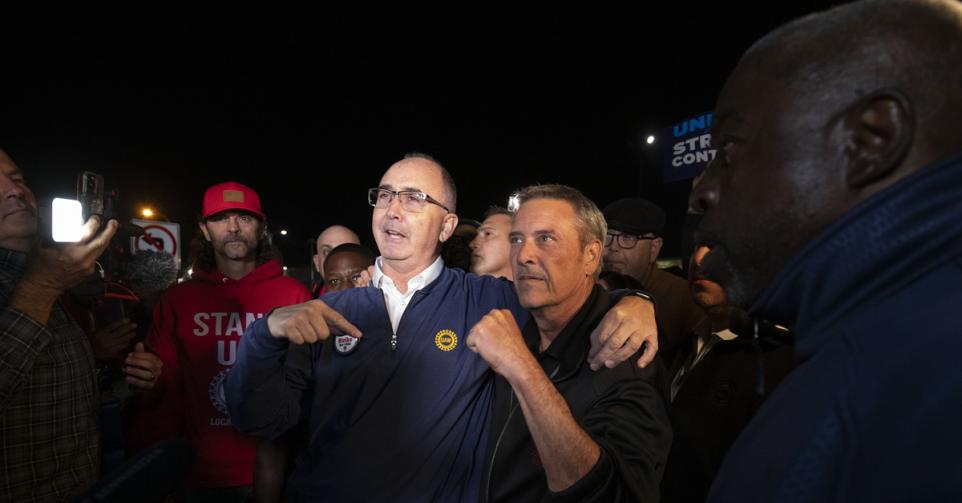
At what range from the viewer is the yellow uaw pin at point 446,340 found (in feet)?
7.84

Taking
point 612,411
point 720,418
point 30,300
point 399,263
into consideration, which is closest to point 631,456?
point 612,411

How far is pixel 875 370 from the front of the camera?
69 centimetres

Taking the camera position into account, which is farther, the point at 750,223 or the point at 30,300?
the point at 30,300

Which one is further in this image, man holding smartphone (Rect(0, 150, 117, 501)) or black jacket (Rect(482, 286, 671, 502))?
man holding smartphone (Rect(0, 150, 117, 501))

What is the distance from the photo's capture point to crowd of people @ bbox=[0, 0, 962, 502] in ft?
2.39

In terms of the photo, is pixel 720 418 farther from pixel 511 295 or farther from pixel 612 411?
pixel 511 295

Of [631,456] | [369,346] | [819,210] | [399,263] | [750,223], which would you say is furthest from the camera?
[399,263]

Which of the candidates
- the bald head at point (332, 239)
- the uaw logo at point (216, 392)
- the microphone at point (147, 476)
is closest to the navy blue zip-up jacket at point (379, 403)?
the microphone at point (147, 476)

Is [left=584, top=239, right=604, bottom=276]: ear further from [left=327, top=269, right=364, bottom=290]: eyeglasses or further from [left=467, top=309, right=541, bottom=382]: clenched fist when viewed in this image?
[left=327, top=269, right=364, bottom=290]: eyeglasses

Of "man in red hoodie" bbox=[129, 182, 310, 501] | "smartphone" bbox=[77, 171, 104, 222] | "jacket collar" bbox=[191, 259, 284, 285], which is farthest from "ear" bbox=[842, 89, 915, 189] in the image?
"jacket collar" bbox=[191, 259, 284, 285]

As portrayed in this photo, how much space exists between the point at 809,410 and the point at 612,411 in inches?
45.2

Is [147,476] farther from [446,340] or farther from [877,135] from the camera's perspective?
[877,135]

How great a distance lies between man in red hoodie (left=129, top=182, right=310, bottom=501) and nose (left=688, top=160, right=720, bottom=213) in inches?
119

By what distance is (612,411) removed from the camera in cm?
183
